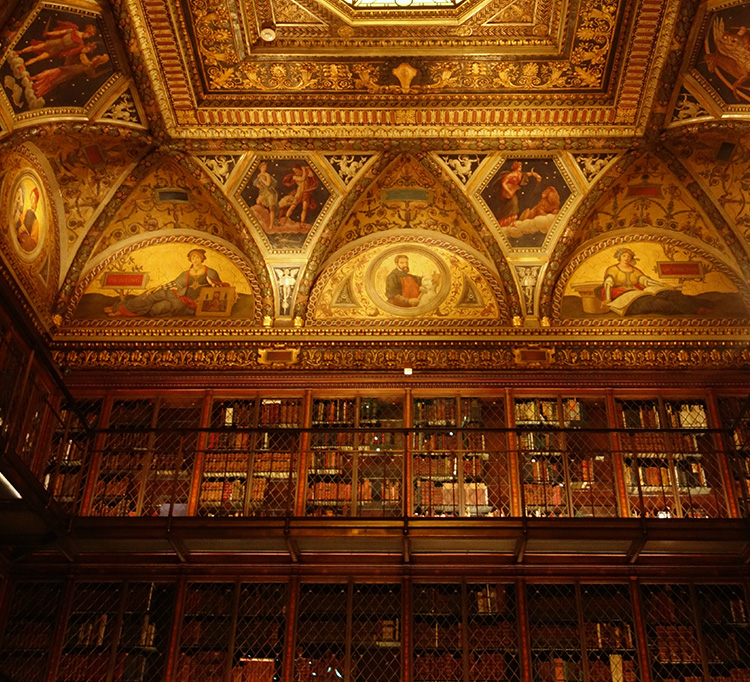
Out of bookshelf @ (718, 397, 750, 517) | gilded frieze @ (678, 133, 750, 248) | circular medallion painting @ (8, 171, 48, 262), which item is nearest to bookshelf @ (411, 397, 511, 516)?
bookshelf @ (718, 397, 750, 517)

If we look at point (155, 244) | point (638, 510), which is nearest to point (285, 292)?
point (155, 244)

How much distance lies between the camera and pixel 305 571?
27.3 ft

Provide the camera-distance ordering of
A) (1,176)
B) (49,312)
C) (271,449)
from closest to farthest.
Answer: (1,176) → (271,449) → (49,312)

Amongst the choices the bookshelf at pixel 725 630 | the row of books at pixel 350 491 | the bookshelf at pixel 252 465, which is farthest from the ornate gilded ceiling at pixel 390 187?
the bookshelf at pixel 725 630

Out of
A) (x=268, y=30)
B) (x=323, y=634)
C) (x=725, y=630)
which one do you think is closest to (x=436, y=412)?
(x=323, y=634)

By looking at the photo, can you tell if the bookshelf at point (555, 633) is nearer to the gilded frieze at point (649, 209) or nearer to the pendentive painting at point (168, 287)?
the gilded frieze at point (649, 209)

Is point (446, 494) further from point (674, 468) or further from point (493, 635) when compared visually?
point (674, 468)

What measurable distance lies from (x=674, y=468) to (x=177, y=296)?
209 inches

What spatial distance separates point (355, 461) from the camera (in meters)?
8.65

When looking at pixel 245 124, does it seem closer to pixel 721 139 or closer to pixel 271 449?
pixel 271 449

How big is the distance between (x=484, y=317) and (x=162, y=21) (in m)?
4.25

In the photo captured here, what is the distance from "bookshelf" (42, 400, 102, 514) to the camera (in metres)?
8.59

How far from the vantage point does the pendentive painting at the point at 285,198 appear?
9.55m

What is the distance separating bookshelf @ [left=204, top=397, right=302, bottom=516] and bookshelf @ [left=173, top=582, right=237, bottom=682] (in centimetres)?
71
